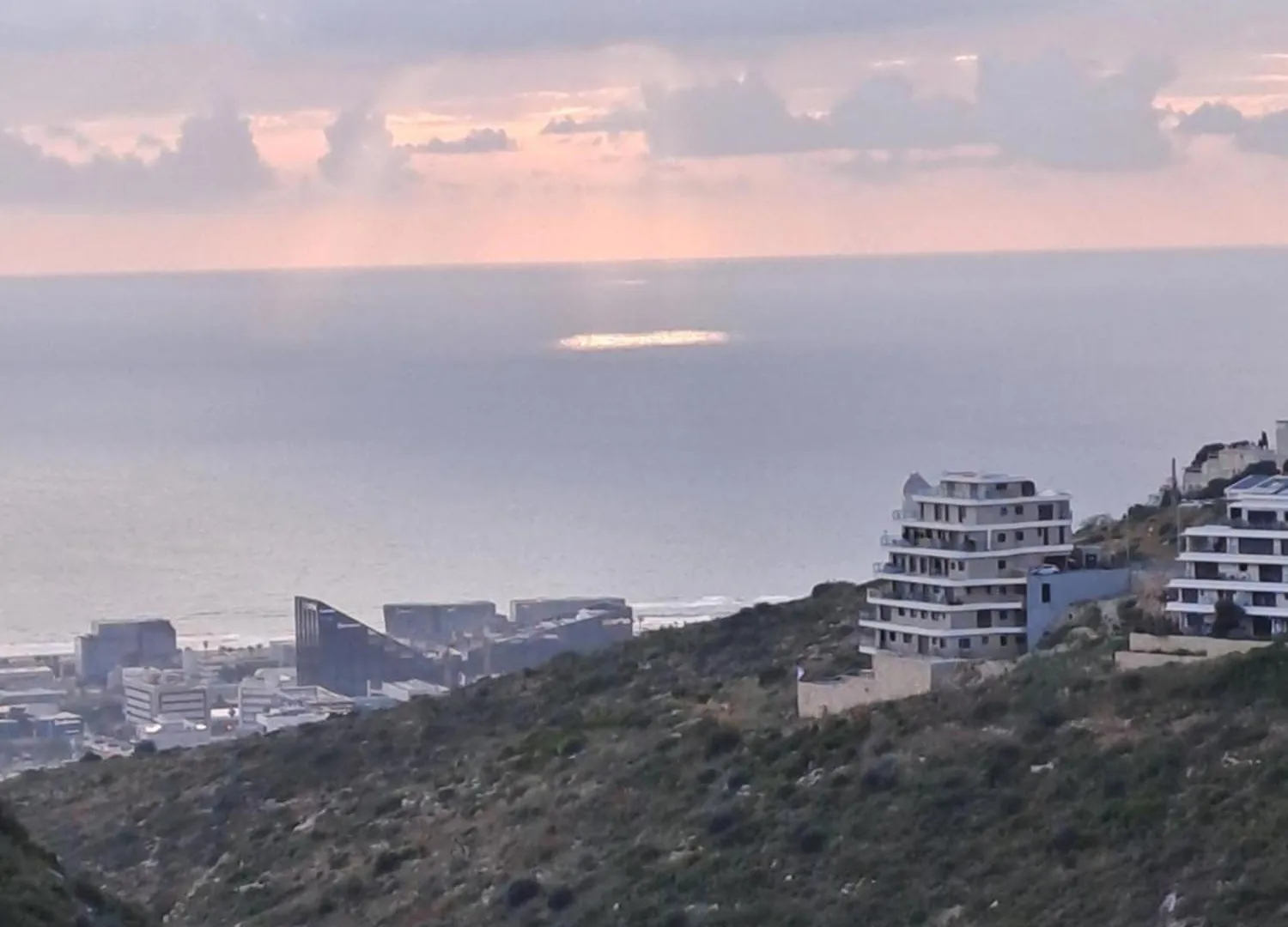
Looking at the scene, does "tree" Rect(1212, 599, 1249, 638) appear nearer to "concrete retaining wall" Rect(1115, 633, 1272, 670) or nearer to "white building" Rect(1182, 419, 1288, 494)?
"concrete retaining wall" Rect(1115, 633, 1272, 670)

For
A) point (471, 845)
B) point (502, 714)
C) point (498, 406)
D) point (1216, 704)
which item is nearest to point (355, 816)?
point (471, 845)

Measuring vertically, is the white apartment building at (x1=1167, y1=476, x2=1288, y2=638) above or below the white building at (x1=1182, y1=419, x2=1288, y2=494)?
below

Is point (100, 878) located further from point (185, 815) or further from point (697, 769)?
point (697, 769)

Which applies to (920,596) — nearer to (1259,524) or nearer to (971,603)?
(971,603)

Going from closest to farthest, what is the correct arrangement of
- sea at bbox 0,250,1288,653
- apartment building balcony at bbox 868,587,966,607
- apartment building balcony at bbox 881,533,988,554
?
apartment building balcony at bbox 868,587,966,607 < apartment building balcony at bbox 881,533,988,554 < sea at bbox 0,250,1288,653

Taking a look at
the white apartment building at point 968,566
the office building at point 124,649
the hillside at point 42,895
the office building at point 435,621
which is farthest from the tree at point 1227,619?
the office building at point 124,649

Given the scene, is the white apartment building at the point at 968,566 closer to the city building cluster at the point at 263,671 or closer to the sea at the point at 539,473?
the city building cluster at the point at 263,671

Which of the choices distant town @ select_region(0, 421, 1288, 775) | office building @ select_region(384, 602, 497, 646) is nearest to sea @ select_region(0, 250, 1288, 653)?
office building @ select_region(384, 602, 497, 646)

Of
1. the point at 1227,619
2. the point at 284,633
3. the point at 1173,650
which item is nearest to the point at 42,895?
the point at 1173,650
